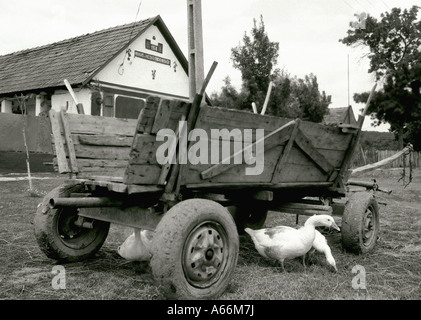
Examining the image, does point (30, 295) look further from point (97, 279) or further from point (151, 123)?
point (151, 123)

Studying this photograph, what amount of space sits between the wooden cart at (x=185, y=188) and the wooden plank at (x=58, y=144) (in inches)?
0.4

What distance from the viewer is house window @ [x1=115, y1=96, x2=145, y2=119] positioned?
15.8 metres

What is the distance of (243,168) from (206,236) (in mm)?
801

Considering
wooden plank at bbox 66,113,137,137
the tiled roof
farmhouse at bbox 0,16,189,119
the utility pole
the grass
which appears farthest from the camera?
the tiled roof

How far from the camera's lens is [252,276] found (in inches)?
154

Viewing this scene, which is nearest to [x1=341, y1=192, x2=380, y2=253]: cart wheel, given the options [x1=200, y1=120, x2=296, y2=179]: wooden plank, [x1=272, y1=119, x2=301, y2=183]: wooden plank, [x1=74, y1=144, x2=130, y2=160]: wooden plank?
[x1=272, y1=119, x2=301, y2=183]: wooden plank

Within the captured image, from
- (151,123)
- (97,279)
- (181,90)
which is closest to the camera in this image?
(151,123)

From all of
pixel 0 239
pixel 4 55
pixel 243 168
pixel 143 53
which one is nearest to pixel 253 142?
pixel 243 168

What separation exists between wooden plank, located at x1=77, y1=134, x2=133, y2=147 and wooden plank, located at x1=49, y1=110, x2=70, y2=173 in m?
0.16

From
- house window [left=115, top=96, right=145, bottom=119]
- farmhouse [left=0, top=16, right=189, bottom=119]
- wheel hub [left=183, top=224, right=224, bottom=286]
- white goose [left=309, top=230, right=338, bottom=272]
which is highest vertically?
farmhouse [left=0, top=16, right=189, bottom=119]

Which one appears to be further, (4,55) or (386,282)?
(4,55)

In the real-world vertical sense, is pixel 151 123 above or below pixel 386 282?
above

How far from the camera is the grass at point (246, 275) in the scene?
341cm

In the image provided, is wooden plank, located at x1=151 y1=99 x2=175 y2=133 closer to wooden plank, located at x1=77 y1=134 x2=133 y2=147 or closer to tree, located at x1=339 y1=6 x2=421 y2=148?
wooden plank, located at x1=77 y1=134 x2=133 y2=147
